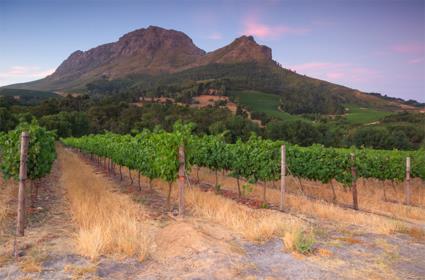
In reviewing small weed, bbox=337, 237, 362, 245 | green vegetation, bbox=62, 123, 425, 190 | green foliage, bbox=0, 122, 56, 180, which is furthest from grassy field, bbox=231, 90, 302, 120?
small weed, bbox=337, 237, 362, 245

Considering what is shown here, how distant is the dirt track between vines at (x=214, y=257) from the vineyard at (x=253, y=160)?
10.4 ft

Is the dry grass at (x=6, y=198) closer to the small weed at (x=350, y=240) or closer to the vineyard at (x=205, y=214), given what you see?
the vineyard at (x=205, y=214)

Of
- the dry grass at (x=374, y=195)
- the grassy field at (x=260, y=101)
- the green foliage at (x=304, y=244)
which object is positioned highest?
the grassy field at (x=260, y=101)

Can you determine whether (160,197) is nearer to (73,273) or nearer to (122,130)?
(73,273)

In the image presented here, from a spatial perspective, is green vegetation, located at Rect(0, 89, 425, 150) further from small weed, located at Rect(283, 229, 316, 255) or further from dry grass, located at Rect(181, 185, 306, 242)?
small weed, located at Rect(283, 229, 316, 255)

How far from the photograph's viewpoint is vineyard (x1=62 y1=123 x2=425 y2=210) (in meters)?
12.5

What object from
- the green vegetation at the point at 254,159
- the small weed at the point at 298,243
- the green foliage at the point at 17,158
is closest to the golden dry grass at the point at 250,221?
the small weed at the point at 298,243

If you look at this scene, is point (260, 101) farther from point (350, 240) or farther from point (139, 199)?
point (350, 240)

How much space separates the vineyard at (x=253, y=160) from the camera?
40.9 feet

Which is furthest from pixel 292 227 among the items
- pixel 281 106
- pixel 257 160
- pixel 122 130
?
pixel 281 106

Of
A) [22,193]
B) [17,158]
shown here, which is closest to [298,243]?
[22,193]

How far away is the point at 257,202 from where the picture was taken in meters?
14.3

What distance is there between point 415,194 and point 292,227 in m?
12.3

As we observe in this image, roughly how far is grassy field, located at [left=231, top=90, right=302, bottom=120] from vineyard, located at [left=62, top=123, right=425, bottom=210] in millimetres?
74113
